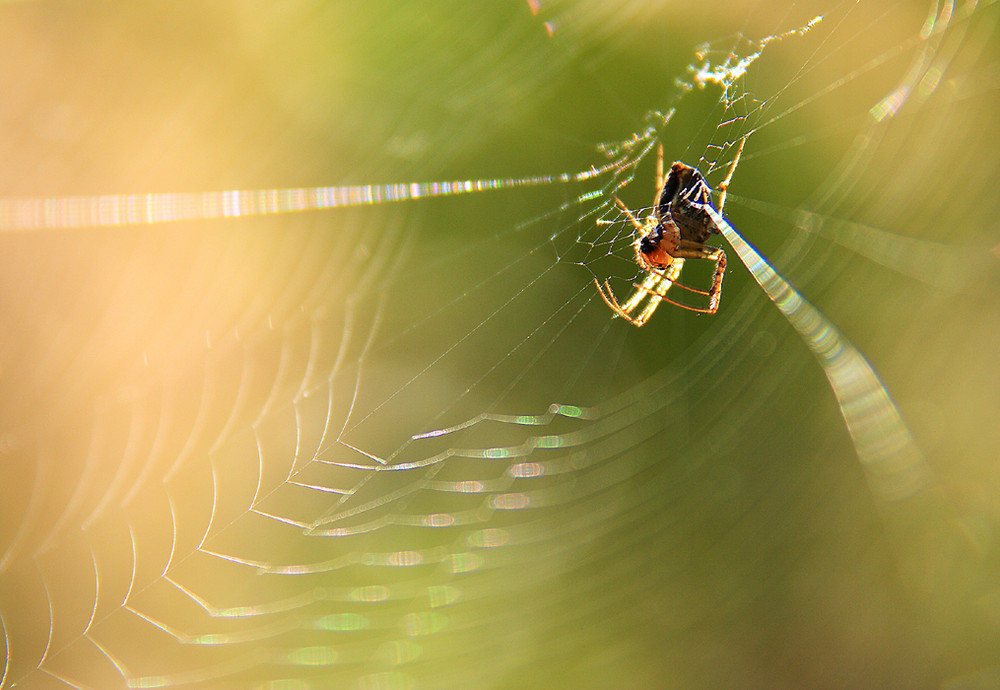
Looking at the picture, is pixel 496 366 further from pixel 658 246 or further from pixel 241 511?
pixel 241 511

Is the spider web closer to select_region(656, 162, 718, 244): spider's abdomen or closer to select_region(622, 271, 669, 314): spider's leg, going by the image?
select_region(622, 271, 669, 314): spider's leg

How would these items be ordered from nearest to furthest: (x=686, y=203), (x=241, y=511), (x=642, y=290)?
(x=686, y=203) < (x=642, y=290) < (x=241, y=511)

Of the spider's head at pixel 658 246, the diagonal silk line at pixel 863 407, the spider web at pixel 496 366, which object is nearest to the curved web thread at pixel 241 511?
the spider web at pixel 496 366

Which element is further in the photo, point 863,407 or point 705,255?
point 863,407

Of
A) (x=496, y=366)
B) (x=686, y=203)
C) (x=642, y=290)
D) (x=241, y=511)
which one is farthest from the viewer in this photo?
(x=496, y=366)

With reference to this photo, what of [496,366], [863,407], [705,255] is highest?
[496,366]

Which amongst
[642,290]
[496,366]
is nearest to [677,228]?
[642,290]

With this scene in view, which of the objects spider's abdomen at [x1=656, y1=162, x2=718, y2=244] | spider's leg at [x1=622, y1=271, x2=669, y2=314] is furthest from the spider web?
spider's abdomen at [x1=656, y1=162, x2=718, y2=244]
